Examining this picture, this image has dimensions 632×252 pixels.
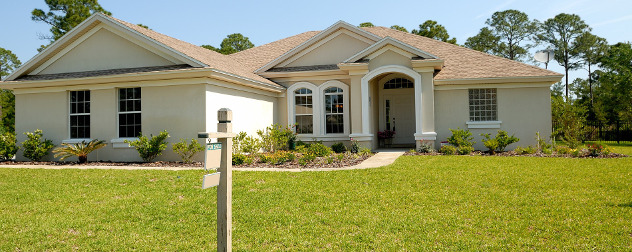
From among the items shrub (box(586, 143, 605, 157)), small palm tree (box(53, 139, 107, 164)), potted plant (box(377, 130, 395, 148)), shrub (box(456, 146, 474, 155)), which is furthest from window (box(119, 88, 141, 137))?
shrub (box(586, 143, 605, 157))

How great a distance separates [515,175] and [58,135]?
14.4m

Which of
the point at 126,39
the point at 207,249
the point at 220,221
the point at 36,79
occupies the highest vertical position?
the point at 126,39

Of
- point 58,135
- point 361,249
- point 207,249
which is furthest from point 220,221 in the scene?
point 58,135

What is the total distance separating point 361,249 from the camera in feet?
15.1

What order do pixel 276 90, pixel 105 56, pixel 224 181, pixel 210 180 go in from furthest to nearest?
pixel 276 90 < pixel 105 56 < pixel 224 181 < pixel 210 180

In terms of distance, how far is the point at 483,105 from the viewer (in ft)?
53.2

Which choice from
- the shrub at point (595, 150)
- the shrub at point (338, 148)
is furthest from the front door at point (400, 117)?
the shrub at point (595, 150)

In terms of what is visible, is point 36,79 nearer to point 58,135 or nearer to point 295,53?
point 58,135

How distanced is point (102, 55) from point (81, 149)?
136 inches

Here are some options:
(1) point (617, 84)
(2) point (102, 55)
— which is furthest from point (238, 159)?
(1) point (617, 84)

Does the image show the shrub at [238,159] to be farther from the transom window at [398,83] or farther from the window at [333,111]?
the transom window at [398,83]

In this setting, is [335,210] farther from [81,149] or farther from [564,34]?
[564,34]

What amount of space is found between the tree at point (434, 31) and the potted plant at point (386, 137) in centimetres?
1547

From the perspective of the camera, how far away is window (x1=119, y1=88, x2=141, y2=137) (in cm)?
1374
